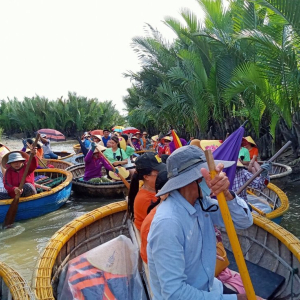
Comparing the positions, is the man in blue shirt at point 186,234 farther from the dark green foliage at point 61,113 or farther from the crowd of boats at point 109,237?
the dark green foliage at point 61,113

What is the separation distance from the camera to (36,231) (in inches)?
251

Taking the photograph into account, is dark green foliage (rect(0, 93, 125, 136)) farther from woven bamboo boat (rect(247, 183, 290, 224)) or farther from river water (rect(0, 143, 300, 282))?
woven bamboo boat (rect(247, 183, 290, 224))

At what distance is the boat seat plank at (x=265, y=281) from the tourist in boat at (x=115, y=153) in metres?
5.06

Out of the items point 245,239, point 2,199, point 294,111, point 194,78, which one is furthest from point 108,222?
point 194,78

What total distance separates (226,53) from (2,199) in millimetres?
7929

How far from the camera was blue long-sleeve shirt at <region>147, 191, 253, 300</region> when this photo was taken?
1528 millimetres

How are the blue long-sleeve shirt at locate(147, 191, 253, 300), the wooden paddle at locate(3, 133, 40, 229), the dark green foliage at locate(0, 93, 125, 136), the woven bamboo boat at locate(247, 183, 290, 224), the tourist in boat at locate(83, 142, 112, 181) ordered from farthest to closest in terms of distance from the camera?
the dark green foliage at locate(0, 93, 125, 136), the tourist in boat at locate(83, 142, 112, 181), the wooden paddle at locate(3, 133, 40, 229), the woven bamboo boat at locate(247, 183, 290, 224), the blue long-sleeve shirt at locate(147, 191, 253, 300)

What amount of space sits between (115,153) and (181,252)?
650 cm

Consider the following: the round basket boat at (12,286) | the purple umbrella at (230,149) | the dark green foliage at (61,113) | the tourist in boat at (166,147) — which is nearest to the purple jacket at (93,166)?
the tourist in boat at (166,147)

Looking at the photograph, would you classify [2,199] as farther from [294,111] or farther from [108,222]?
[294,111]

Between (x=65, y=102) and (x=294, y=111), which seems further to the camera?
(x=65, y=102)

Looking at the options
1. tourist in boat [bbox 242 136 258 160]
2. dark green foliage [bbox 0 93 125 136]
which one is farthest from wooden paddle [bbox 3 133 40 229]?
dark green foliage [bbox 0 93 125 136]

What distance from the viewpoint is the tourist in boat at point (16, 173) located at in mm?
6148

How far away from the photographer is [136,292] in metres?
2.90
